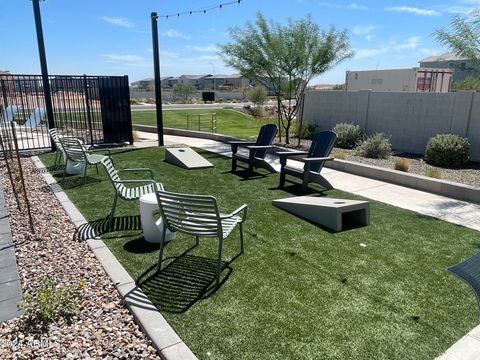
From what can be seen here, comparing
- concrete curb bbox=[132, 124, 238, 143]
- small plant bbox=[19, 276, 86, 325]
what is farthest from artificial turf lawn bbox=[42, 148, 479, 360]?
concrete curb bbox=[132, 124, 238, 143]

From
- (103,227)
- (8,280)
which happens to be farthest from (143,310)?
(103,227)

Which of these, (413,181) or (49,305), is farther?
(413,181)

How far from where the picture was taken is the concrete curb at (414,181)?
6.27 meters

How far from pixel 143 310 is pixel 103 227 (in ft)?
7.07

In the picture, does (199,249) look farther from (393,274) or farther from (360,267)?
(393,274)

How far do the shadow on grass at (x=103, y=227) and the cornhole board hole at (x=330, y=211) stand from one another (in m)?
2.25

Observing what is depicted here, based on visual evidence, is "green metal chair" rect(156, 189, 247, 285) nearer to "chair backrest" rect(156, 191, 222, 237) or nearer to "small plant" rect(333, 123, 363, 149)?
"chair backrest" rect(156, 191, 222, 237)

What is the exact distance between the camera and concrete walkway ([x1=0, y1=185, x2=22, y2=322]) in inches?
117

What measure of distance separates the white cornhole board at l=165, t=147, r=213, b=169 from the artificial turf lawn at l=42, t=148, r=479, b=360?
3069 millimetres

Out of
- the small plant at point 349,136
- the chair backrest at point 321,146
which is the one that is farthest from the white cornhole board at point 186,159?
the small plant at point 349,136

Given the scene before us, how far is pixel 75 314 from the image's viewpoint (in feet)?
9.68

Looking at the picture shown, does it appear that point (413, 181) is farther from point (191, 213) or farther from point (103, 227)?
point (103, 227)

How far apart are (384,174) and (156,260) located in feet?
17.9

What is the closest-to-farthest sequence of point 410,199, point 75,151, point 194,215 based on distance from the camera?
point 194,215, point 410,199, point 75,151
